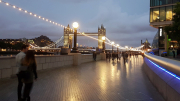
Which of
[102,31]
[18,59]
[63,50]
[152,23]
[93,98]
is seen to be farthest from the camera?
[102,31]

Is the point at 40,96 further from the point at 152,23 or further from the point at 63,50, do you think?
the point at 152,23

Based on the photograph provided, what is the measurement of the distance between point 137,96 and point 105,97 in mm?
991

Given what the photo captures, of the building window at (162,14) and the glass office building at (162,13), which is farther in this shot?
the building window at (162,14)

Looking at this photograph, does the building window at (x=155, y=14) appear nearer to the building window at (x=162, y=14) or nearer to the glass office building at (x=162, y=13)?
the glass office building at (x=162, y=13)

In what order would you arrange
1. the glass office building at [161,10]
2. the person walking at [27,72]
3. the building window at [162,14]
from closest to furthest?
the person walking at [27,72], the glass office building at [161,10], the building window at [162,14]

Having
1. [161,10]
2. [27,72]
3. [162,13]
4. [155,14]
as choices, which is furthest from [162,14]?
[27,72]

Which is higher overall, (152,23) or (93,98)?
(152,23)

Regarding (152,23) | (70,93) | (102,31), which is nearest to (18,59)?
(70,93)

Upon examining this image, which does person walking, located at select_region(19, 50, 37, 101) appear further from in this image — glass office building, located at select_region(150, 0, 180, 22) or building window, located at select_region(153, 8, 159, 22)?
building window, located at select_region(153, 8, 159, 22)

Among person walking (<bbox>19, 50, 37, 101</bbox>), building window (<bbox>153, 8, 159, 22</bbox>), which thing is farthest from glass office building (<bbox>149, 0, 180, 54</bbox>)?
person walking (<bbox>19, 50, 37, 101</bbox>)

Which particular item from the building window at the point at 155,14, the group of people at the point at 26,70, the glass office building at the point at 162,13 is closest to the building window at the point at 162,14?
the glass office building at the point at 162,13

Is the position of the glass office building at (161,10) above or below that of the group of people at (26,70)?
above

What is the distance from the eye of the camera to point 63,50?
1870 centimetres

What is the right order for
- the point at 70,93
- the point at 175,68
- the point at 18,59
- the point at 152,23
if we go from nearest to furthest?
the point at 175,68, the point at 18,59, the point at 70,93, the point at 152,23
